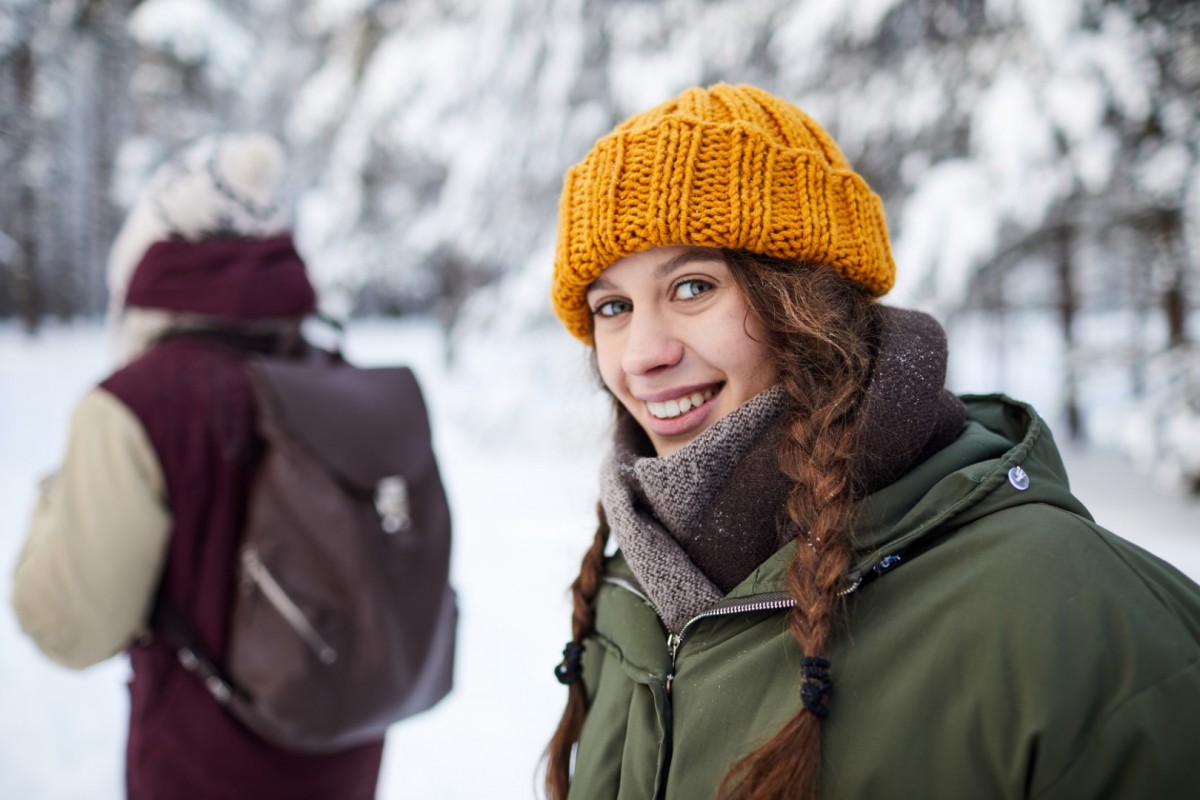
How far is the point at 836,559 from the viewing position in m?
1.05

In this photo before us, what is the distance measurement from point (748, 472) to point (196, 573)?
1559 millimetres

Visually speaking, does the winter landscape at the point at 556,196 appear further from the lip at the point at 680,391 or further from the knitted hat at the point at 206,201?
the knitted hat at the point at 206,201

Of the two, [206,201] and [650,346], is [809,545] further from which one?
[206,201]

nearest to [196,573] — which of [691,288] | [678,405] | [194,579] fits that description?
[194,579]

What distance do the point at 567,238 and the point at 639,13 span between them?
5.32 metres

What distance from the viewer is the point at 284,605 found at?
1867mm

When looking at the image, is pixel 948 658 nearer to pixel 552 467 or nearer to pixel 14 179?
pixel 552 467

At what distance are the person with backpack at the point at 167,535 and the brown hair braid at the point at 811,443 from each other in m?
1.49

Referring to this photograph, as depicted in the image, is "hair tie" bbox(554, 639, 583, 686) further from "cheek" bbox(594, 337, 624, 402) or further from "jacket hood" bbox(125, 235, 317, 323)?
"jacket hood" bbox(125, 235, 317, 323)

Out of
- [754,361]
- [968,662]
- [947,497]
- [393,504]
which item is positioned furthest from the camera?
[393,504]

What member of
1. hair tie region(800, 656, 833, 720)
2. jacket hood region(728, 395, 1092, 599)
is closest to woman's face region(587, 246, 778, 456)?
jacket hood region(728, 395, 1092, 599)

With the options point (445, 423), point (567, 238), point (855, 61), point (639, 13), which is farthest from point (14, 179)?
point (567, 238)

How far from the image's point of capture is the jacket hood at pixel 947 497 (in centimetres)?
105

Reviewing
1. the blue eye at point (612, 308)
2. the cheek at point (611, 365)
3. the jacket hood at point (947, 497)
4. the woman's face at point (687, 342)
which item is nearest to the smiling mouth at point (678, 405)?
the woman's face at point (687, 342)
